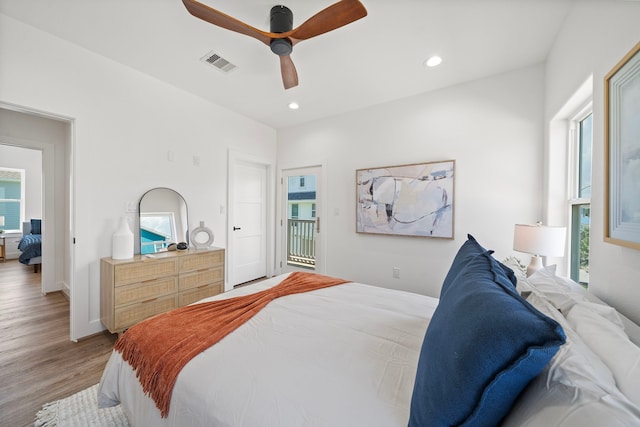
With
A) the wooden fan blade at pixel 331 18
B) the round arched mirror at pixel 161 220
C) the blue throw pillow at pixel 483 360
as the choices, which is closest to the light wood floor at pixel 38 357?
the round arched mirror at pixel 161 220

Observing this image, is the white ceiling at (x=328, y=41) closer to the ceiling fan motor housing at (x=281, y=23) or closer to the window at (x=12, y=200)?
the ceiling fan motor housing at (x=281, y=23)

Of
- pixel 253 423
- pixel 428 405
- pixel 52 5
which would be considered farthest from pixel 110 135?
pixel 428 405

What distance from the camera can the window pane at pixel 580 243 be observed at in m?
1.87

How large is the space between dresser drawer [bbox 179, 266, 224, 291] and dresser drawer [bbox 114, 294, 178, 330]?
0.52ft

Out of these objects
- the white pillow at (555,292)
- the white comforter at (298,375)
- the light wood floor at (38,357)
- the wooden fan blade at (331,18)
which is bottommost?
the light wood floor at (38,357)

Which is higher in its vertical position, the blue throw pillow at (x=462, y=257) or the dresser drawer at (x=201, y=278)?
the blue throw pillow at (x=462, y=257)

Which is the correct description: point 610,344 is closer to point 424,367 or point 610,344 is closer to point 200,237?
point 424,367

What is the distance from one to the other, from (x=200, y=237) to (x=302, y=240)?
6.26 feet

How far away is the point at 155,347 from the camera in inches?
44.5

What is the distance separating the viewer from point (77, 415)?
1.48m

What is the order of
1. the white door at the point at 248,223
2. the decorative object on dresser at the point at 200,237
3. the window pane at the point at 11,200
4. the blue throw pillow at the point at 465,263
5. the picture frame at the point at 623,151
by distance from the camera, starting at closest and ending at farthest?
the picture frame at the point at 623,151 < the blue throw pillow at the point at 465,263 < the decorative object on dresser at the point at 200,237 < the white door at the point at 248,223 < the window pane at the point at 11,200

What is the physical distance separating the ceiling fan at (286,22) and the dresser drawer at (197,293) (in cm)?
255

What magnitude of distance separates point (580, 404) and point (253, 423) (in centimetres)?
82

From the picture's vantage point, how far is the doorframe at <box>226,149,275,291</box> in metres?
3.63
